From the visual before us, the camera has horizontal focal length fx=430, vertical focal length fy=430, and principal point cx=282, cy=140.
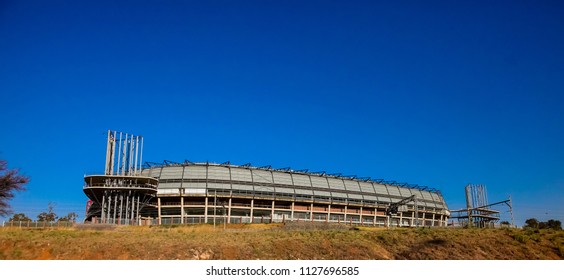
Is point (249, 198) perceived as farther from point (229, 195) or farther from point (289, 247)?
point (289, 247)

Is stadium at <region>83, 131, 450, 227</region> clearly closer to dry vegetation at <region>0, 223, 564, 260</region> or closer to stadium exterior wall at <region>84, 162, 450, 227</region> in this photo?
stadium exterior wall at <region>84, 162, 450, 227</region>

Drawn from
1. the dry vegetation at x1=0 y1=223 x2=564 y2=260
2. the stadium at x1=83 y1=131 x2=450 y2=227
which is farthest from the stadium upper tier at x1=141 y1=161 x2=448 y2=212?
the dry vegetation at x1=0 y1=223 x2=564 y2=260

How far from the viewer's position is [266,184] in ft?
321

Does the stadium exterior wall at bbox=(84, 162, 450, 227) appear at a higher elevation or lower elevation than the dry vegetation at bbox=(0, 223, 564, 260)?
higher

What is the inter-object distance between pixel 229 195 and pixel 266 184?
10.7 meters

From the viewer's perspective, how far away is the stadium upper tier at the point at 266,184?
298 ft

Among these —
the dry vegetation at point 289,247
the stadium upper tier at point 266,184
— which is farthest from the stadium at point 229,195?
the dry vegetation at point 289,247

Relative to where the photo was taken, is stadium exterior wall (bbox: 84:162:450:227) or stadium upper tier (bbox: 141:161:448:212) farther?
stadium upper tier (bbox: 141:161:448:212)

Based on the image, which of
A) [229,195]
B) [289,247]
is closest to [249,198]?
[229,195]

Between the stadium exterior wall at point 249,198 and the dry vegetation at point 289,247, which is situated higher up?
the stadium exterior wall at point 249,198

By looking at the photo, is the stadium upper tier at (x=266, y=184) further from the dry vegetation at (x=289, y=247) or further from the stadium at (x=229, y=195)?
the dry vegetation at (x=289, y=247)

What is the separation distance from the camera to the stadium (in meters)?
80.4
